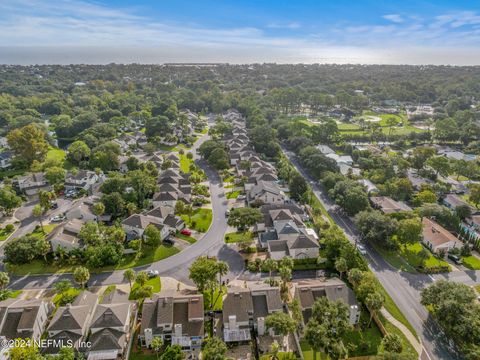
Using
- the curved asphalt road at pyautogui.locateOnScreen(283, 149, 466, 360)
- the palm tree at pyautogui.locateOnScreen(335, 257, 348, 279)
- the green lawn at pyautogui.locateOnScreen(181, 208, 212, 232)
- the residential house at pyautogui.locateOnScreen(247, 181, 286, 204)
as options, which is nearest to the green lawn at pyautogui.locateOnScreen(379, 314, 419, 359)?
the curved asphalt road at pyautogui.locateOnScreen(283, 149, 466, 360)

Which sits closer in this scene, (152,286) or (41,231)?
(152,286)

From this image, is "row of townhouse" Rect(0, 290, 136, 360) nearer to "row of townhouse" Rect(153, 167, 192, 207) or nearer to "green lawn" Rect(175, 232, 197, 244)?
"green lawn" Rect(175, 232, 197, 244)

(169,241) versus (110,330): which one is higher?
(110,330)

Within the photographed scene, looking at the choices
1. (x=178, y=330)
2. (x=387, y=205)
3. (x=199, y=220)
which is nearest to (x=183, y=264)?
(x=199, y=220)

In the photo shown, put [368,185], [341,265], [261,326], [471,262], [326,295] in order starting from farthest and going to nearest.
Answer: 1. [368,185]
2. [471,262]
3. [341,265]
4. [326,295]
5. [261,326]

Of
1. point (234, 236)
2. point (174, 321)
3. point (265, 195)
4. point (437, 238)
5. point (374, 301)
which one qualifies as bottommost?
point (234, 236)

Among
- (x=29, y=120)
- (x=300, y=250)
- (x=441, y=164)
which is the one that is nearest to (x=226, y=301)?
(x=300, y=250)

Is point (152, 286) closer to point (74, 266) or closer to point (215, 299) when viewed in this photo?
point (215, 299)

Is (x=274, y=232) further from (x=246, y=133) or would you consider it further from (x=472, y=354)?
(x=246, y=133)
